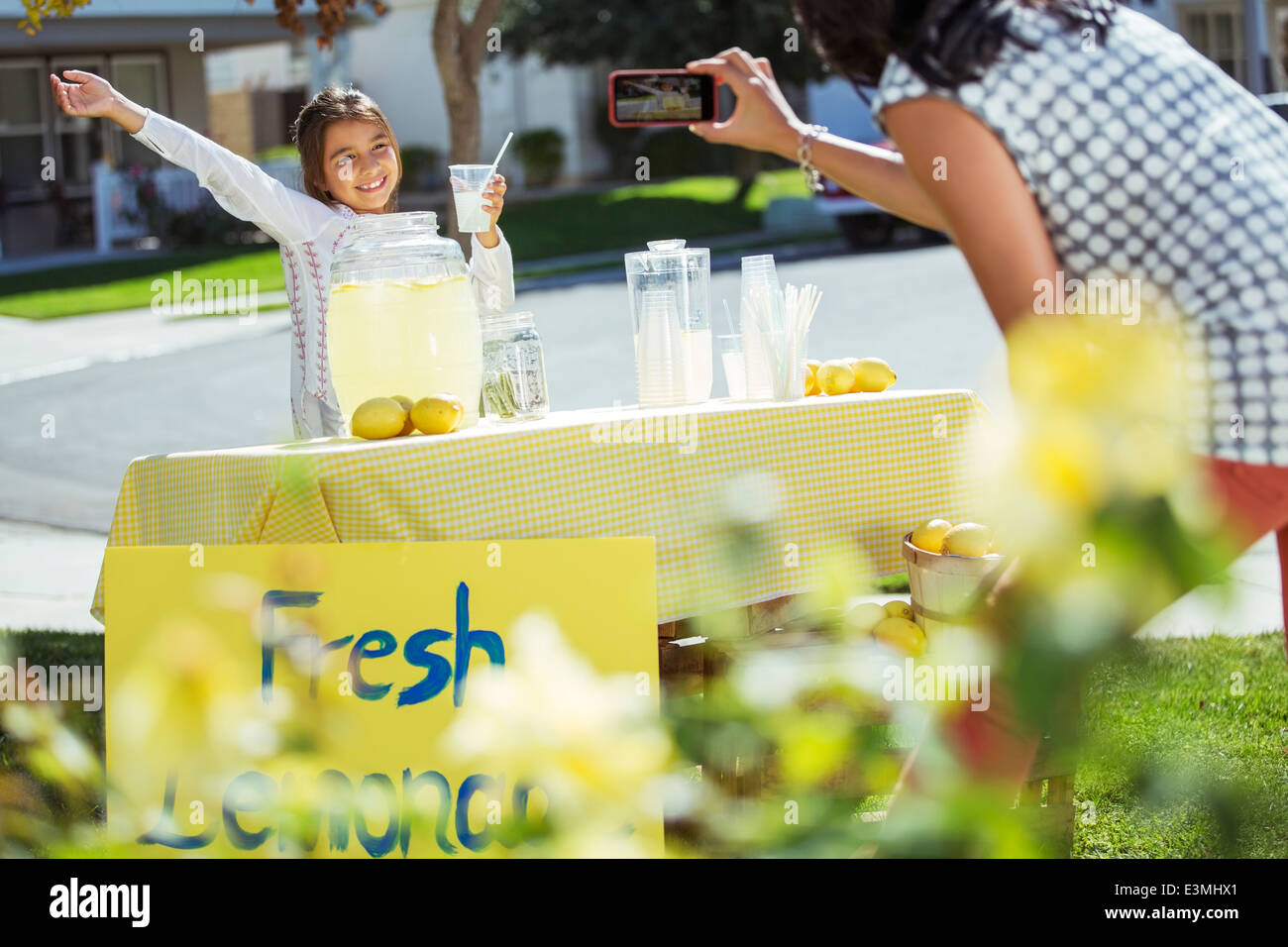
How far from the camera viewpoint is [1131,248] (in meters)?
1.76

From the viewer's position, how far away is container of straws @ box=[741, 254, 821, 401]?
3.37 m

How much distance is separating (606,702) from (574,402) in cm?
956

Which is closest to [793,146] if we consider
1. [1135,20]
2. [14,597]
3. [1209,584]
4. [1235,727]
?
[1135,20]

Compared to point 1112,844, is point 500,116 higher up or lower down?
higher up

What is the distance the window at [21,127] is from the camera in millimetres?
23500

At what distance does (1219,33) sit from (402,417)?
33.1 m

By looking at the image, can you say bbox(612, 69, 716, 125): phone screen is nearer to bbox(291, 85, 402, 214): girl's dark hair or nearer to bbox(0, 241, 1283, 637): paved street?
bbox(291, 85, 402, 214): girl's dark hair

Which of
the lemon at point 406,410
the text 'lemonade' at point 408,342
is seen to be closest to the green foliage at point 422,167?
the text 'lemonade' at point 408,342

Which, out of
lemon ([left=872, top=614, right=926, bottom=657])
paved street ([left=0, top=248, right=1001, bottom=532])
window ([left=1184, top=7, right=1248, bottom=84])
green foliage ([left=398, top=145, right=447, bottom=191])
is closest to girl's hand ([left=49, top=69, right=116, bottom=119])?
lemon ([left=872, top=614, right=926, bottom=657])

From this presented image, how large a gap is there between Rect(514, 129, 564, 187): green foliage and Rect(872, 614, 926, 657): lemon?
29100 millimetres

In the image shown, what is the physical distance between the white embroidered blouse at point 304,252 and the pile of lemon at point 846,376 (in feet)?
2.60

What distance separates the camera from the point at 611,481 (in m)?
3.02

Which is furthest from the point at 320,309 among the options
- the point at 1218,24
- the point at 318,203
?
the point at 1218,24
